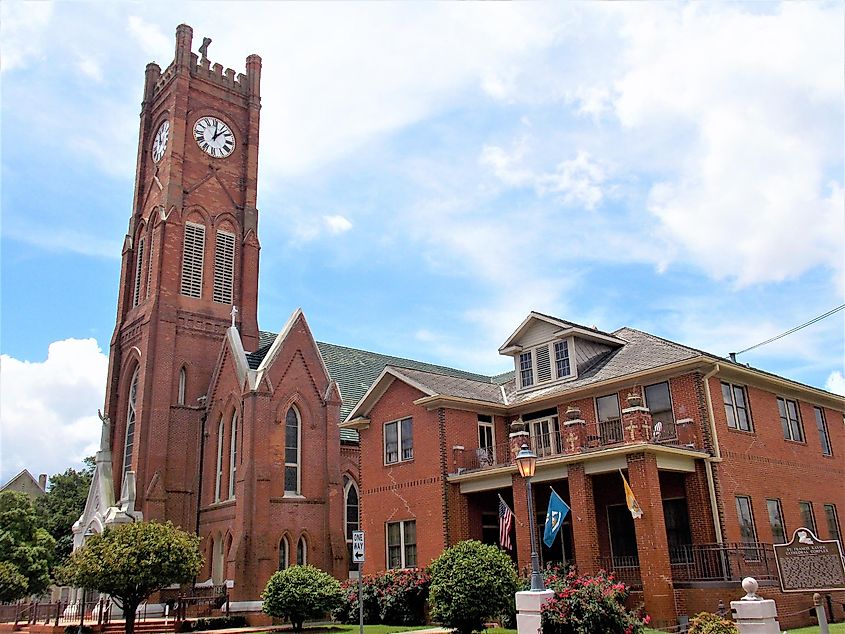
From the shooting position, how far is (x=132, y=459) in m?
37.9

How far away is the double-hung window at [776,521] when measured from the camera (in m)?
23.0

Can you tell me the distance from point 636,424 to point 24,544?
128ft

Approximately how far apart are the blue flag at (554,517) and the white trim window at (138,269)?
29.8m

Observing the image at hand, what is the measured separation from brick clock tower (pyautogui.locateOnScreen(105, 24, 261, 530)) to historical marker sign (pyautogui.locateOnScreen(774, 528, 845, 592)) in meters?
29.9

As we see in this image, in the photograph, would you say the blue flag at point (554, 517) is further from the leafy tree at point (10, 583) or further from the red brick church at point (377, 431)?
the leafy tree at point (10, 583)

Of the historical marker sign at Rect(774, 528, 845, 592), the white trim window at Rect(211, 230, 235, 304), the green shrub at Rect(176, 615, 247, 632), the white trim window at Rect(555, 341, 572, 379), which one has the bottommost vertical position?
the green shrub at Rect(176, 615, 247, 632)

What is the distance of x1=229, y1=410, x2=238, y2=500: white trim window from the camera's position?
35625 millimetres

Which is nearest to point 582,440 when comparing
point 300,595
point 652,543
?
point 652,543

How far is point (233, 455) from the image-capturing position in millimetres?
36344

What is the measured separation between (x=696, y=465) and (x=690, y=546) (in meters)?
2.29

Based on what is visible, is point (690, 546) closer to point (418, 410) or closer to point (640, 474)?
point (640, 474)

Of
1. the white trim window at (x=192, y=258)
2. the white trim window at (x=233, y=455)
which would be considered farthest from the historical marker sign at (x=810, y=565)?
the white trim window at (x=192, y=258)

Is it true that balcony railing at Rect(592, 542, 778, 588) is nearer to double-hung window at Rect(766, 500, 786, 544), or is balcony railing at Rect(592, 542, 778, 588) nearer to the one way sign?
double-hung window at Rect(766, 500, 786, 544)

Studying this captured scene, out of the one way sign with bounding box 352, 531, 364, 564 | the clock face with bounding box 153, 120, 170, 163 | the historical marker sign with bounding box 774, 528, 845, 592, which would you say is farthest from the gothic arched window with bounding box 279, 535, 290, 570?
the historical marker sign with bounding box 774, 528, 845, 592
